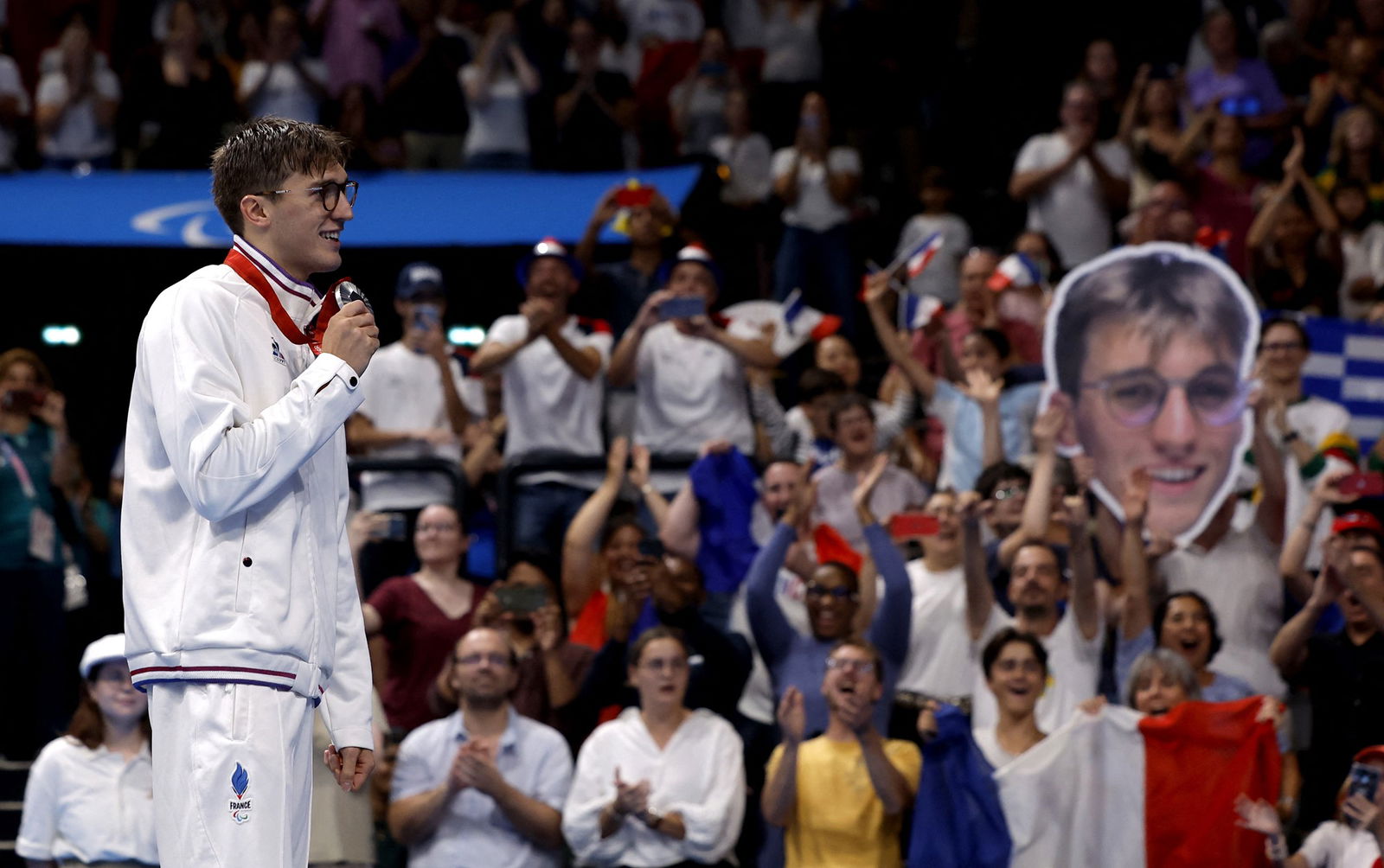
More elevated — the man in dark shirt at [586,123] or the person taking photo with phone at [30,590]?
the man in dark shirt at [586,123]

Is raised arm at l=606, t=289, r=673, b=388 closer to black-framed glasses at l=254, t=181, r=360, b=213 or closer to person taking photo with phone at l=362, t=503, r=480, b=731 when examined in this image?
person taking photo with phone at l=362, t=503, r=480, b=731

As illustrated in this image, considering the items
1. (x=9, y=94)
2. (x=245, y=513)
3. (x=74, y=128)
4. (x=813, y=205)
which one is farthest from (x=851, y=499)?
(x=9, y=94)

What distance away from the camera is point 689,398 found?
8844mm

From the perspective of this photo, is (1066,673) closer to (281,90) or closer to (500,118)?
(500,118)

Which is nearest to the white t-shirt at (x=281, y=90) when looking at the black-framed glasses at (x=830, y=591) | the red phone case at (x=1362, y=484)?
the black-framed glasses at (x=830, y=591)

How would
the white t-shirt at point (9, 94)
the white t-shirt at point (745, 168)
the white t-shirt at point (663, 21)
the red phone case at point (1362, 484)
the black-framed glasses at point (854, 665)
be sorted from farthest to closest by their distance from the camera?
1. the white t-shirt at point (663, 21)
2. the white t-shirt at point (9, 94)
3. the white t-shirt at point (745, 168)
4. the red phone case at point (1362, 484)
5. the black-framed glasses at point (854, 665)

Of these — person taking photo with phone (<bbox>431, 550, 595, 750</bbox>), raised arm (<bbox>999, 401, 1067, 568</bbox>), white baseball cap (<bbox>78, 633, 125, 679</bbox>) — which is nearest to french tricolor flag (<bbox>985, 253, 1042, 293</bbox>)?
raised arm (<bbox>999, 401, 1067, 568</bbox>)

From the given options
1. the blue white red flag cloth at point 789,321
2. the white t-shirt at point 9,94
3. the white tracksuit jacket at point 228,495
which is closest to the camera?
the white tracksuit jacket at point 228,495

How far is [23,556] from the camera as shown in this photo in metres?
8.54

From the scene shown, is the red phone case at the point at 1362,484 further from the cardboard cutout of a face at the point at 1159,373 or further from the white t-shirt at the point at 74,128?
the white t-shirt at the point at 74,128

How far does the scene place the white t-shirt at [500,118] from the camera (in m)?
12.2

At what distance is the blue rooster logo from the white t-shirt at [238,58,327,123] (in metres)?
9.64

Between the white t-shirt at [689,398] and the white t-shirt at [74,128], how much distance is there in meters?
5.66

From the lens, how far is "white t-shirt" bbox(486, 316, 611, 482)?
8.78 meters
